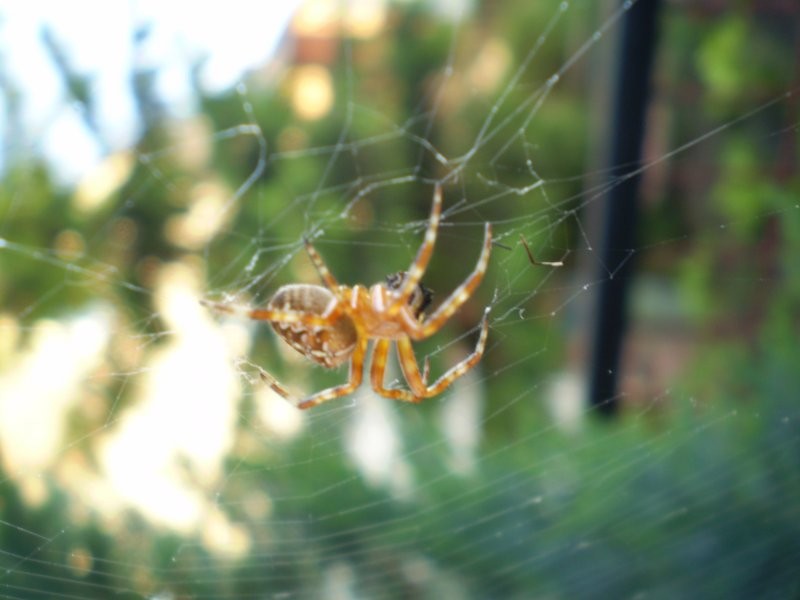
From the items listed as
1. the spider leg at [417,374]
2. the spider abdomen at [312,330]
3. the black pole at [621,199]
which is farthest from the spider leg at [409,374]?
the black pole at [621,199]

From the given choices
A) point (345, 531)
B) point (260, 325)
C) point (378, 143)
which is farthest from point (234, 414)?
point (378, 143)

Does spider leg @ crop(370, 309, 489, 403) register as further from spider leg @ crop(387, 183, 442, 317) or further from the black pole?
the black pole

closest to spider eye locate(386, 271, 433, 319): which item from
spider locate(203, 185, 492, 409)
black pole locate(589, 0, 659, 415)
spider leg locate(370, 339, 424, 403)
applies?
spider locate(203, 185, 492, 409)

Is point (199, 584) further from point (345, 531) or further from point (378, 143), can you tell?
point (378, 143)

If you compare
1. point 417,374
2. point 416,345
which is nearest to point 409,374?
point 417,374

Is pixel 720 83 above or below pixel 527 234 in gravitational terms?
above

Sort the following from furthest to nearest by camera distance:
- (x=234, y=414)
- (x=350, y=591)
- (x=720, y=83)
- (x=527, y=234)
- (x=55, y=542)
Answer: (x=720, y=83) → (x=527, y=234) → (x=234, y=414) → (x=350, y=591) → (x=55, y=542)
